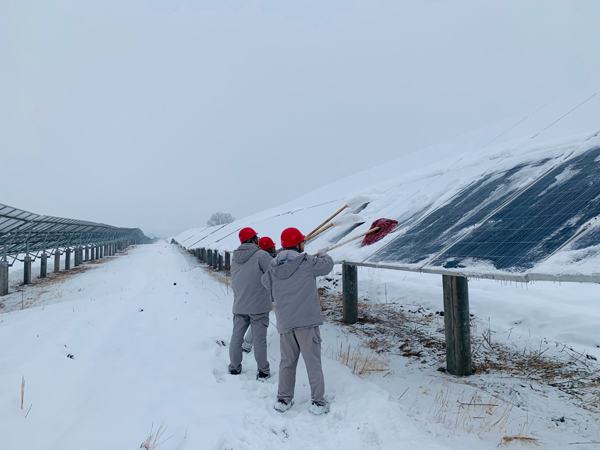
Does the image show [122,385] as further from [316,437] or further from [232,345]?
[316,437]

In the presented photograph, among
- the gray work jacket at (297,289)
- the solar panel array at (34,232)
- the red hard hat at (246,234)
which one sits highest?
the solar panel array at (34,232)

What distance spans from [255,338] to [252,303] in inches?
18.3

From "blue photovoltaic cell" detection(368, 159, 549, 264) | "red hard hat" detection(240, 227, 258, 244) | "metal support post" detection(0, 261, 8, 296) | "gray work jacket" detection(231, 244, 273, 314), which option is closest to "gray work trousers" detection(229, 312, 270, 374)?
"gray work jacket" detection(231, 244, 273, 314)

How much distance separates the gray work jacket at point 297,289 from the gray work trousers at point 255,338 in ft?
2.94

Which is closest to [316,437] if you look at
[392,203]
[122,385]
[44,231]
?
[122,385]

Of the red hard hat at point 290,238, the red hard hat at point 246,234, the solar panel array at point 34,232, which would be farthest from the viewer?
the solar panel array at point 34,232

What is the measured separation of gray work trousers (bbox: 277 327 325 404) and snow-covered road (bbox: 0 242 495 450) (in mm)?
211

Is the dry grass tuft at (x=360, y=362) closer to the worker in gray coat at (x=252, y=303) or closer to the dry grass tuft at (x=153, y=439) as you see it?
the worker in gray coat at (x=252, y=303)

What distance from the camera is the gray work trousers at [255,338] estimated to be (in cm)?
450

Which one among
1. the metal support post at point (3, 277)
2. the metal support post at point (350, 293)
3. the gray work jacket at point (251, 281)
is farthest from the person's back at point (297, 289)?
the metal support post at point (3, 277)

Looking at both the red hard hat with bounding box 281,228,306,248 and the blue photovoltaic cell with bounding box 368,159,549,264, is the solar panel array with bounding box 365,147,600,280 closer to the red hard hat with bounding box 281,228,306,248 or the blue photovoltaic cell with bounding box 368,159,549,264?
the blue photovoltaic cell with bounding box 368,159,549,264

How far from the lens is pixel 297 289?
366 centimetres

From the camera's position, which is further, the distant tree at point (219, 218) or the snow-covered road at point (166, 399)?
the distant tree at point (219, 218)

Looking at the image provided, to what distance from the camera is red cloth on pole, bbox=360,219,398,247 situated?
5.58m
